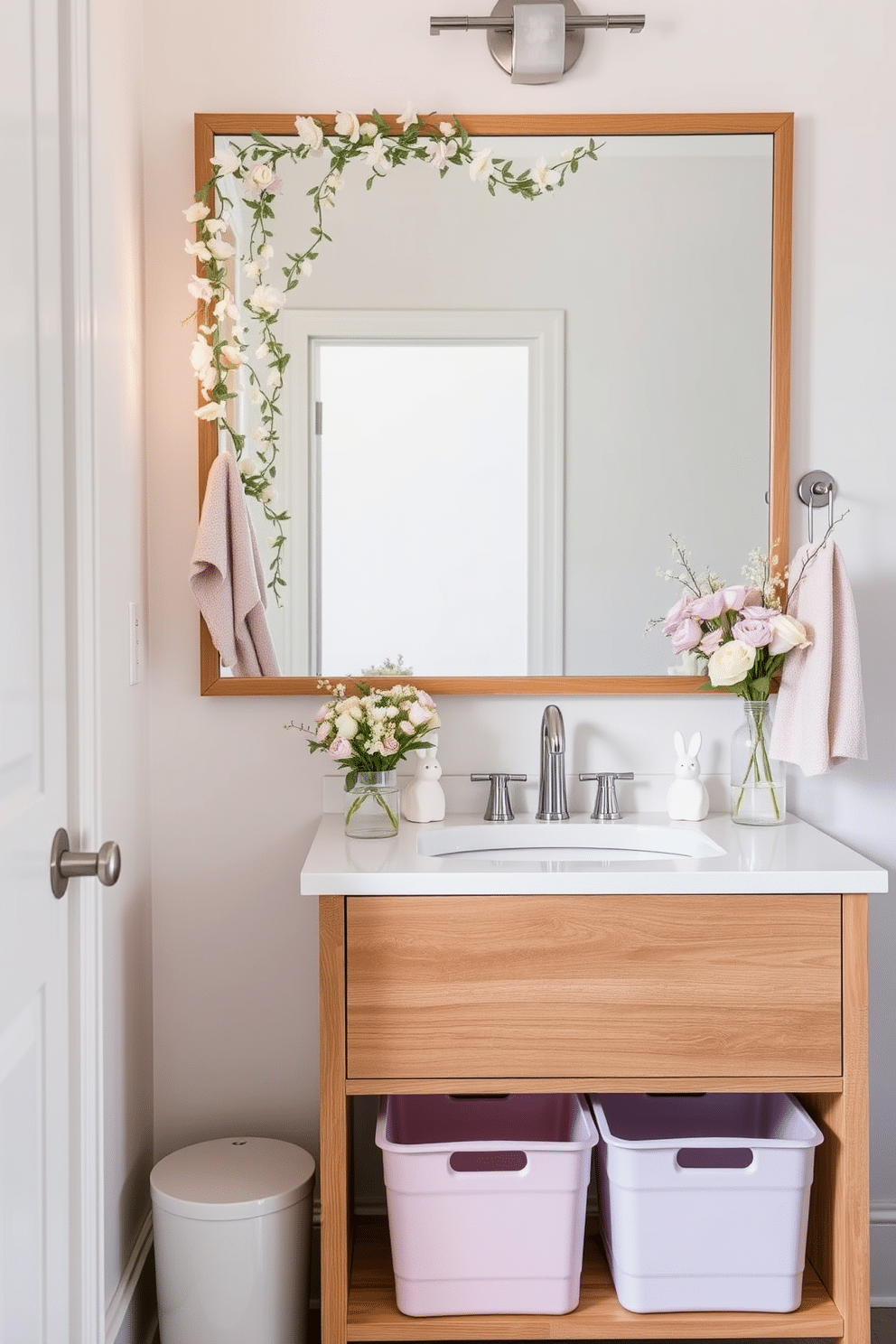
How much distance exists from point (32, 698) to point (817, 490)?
1455 mm

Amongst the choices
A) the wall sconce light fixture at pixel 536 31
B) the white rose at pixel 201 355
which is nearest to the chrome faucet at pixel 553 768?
the white rose at pixel 201 355

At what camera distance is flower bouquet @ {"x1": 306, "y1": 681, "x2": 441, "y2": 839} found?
1871mm

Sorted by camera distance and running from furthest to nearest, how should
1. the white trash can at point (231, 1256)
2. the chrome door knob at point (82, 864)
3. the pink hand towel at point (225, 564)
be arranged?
the pink hand towel at point (225, 564) < the white trash can at point (231, 1256) < the chrome door knob at point (82, 864)

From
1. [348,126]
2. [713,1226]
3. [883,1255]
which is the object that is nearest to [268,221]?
[348,126]

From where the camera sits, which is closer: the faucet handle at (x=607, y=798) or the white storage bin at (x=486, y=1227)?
the white storage bin at (x=486, y=1227)

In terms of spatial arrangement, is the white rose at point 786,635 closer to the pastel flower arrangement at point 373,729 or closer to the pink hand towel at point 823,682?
the pink hand towel at point 823,682

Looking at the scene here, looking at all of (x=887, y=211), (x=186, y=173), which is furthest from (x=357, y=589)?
(x=887, y=211)

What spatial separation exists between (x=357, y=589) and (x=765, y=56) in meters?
1.19

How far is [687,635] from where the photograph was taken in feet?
6.38

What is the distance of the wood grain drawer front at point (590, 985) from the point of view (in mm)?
1631

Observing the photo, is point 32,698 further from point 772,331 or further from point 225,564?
point 772,331

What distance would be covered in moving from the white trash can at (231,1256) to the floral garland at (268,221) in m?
0.98

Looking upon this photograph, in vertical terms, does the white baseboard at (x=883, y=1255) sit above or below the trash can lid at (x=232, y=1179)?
below

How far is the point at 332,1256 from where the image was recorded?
1.66 metres
